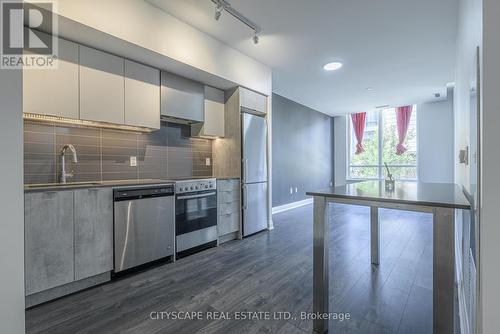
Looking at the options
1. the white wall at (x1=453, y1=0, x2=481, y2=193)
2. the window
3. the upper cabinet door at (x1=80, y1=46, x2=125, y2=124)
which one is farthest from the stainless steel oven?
the window

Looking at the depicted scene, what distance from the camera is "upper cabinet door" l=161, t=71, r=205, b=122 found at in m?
2.97

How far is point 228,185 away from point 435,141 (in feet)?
19.4

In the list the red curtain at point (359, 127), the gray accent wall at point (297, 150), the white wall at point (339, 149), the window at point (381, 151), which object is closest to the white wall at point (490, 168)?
the gray accent wall at point (297, 150)

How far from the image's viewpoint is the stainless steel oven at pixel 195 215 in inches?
112

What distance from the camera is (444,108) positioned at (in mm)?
6105

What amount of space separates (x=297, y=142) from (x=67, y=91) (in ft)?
16.1

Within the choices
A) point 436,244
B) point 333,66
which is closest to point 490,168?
point 436,244

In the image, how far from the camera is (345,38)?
305 centimetres

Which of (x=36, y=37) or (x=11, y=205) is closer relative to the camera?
(x=11, y=205)

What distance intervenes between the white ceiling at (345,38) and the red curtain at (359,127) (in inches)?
Result: 100

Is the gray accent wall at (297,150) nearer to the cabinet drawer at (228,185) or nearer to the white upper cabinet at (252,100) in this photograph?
the white upper cabinet at (252,100)

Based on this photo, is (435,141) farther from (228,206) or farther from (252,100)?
(228,206)

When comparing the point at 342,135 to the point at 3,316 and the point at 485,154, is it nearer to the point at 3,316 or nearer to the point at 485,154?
the point at 485,154

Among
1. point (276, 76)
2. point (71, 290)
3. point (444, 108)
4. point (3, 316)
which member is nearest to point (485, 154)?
point (3, 316)
